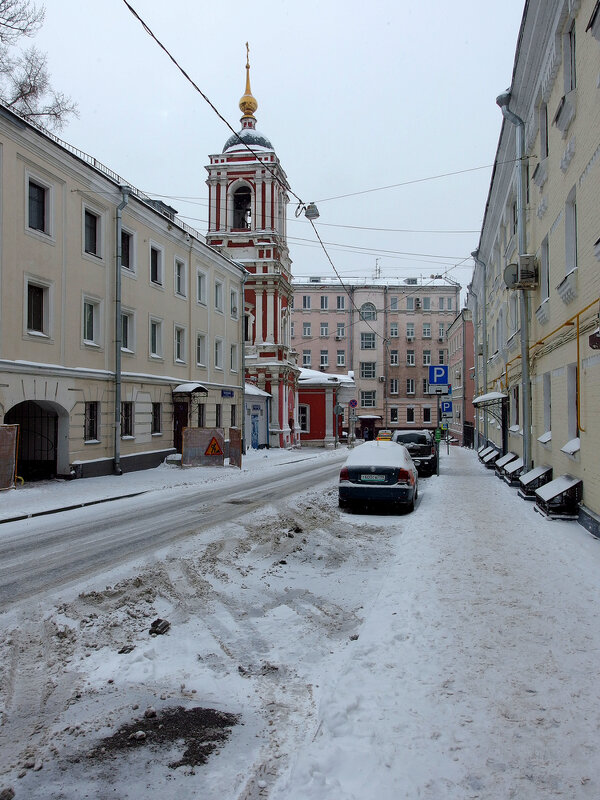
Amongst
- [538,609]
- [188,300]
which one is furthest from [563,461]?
[188,300]

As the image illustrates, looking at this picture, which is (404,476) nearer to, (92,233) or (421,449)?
(421,449)

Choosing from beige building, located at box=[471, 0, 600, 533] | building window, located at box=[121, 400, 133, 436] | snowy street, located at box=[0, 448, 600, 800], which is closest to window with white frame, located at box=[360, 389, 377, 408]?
building window, located at box=[121, 400, 133, 436]

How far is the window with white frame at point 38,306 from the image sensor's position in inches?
640

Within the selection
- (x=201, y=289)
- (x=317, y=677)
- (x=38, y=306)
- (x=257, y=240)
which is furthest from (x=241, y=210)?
(x=317, y=677)

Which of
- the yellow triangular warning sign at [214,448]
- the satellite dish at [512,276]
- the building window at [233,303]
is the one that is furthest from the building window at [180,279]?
the satellite dish at [512,276]

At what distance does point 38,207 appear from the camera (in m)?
16.8

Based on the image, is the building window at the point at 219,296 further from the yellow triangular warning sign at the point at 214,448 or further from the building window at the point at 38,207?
the building window at the point at 38,207

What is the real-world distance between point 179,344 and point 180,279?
2720 millimetres

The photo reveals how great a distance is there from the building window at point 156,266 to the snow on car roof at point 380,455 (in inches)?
532

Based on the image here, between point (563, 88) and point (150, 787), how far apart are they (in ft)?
38.7

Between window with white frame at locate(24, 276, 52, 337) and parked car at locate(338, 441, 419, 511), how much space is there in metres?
9.49

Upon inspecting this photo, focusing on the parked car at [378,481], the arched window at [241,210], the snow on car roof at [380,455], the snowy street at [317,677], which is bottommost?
the snowy street at [317,677]

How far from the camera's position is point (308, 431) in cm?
4778

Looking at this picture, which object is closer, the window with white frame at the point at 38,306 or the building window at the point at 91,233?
the window with white frame at the point at 38,306
